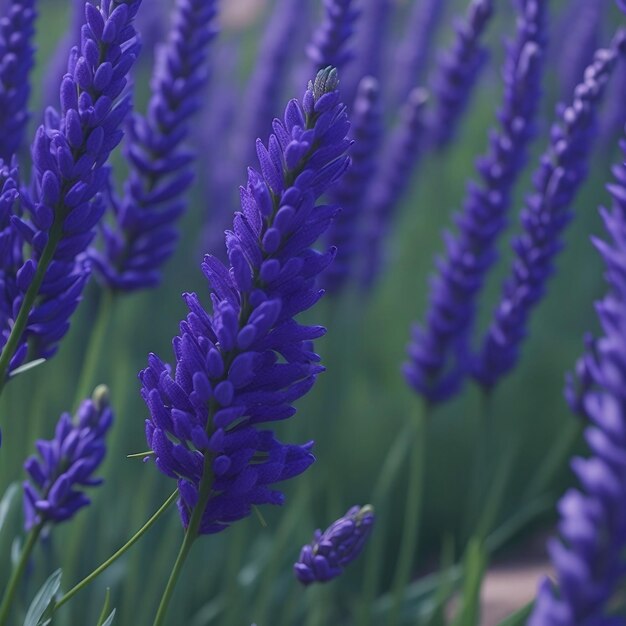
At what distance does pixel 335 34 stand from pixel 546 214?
0.46 meters

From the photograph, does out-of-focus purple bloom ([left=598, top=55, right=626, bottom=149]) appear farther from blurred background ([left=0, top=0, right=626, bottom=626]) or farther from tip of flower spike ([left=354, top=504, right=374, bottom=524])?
tip of flower spike ([left=354, top=504, right=374, bottom=524])

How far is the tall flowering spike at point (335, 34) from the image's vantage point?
5.42 ft

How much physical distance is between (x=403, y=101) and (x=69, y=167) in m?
2.51

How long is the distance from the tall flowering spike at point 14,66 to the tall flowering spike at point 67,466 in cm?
41

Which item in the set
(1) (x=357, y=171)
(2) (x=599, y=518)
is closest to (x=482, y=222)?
(1) (x=357, y=171)

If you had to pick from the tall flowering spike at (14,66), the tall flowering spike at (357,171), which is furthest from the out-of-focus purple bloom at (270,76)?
the tall flowering spike at (14,66)

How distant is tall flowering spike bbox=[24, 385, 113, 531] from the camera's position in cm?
112

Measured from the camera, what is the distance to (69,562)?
1.58 meters

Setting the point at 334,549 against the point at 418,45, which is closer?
the point at 334,549

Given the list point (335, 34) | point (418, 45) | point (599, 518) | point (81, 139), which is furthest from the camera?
point (418, 45)

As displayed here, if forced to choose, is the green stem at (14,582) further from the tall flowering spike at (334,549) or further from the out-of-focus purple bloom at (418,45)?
the out-of-focus purple bloom at (418,45)

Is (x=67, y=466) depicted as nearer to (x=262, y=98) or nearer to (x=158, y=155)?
(x=158, y=155)

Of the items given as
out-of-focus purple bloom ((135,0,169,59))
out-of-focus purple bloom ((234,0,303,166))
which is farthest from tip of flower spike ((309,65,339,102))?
out-of-focus purple bloom ((135,0,169,59))

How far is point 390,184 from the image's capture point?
2625 millimetres
